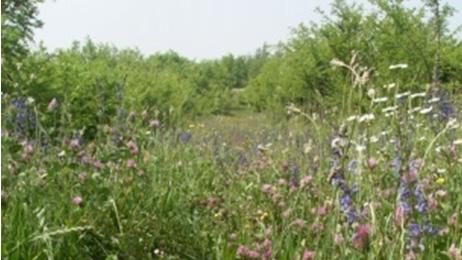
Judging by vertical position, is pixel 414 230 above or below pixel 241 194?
above

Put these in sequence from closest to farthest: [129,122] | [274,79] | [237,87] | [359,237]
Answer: [359,237] < [129,122] < [274,79] < [237,87]

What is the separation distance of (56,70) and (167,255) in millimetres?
7493

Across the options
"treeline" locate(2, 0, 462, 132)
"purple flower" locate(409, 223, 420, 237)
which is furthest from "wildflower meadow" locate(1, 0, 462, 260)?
"treeline" locate(2, 0, 462, 132)

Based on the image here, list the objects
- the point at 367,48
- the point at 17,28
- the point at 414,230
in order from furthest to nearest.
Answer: the point at 367,48 < the point at 17,28 < the point at 414,230

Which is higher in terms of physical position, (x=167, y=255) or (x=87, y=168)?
(x=87, y=168)

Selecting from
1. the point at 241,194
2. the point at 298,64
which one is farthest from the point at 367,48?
the point at 241,194

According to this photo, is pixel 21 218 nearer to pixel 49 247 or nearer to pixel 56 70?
pixel 49 247

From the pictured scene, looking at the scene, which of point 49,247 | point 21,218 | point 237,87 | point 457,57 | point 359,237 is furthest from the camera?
point 237,87

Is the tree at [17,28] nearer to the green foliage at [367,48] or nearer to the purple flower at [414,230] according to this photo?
the green foliage at [367,48]

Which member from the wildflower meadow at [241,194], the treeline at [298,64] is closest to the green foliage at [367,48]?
the treeline at [298,64]

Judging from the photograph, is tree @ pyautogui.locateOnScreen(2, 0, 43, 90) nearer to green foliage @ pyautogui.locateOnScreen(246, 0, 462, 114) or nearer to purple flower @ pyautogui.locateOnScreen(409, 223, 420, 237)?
green foliage @ pyautogui.locateOnScreen(246, 0, 462, 114)

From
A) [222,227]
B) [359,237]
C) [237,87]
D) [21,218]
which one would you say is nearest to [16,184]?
[21,218]

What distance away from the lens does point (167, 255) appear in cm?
287

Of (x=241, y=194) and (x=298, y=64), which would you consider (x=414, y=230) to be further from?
(x=298, y=64)
